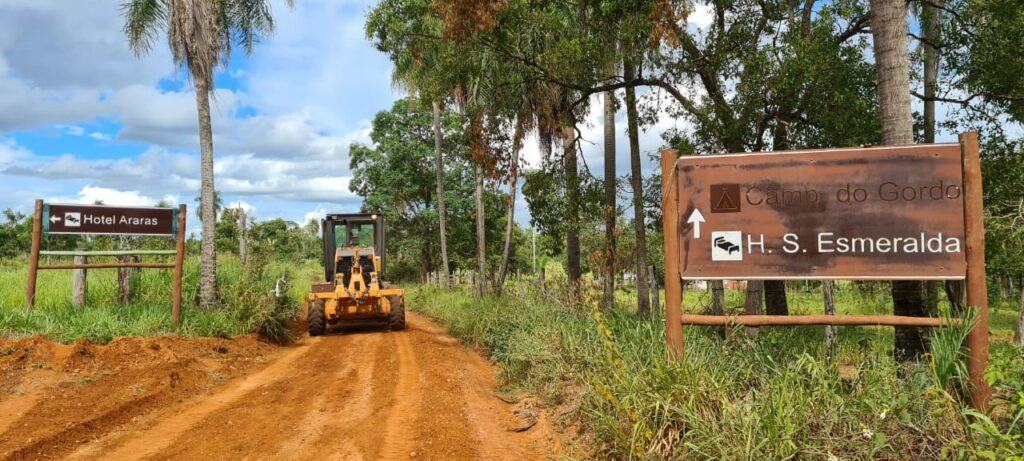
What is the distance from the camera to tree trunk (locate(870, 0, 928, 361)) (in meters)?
5.54

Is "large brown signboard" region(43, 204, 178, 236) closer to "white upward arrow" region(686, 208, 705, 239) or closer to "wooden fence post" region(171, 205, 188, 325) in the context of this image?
"wooden fence post" region(171, 205, 188, 325)

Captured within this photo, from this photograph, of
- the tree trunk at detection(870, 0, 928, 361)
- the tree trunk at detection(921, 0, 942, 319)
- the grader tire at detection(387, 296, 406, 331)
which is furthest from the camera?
the grader tire at detection(387, 296, 406, 331)

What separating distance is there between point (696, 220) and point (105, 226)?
1068cm

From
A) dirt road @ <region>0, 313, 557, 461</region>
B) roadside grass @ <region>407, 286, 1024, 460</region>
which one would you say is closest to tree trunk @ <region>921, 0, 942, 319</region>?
roadside grass @ <region>407, 286, 1024, 460</region>

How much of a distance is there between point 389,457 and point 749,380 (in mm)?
2987

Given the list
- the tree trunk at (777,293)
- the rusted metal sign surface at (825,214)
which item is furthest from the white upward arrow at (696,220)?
the tree trunk at (777,293)

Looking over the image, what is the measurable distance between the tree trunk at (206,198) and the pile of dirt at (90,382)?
230 cm

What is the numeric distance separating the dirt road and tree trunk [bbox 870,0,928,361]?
346cm

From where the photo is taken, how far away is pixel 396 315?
13883 millimetres

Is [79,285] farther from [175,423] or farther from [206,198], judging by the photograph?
[175,423]

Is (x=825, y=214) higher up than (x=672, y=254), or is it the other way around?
(x=825, y=214)

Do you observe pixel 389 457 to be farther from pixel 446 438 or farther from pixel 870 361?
pixel 870 361

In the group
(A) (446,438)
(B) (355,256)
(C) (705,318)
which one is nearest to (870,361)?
(C) (705,318)

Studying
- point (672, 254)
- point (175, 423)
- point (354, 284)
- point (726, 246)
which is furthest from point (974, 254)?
point (354, 284)
